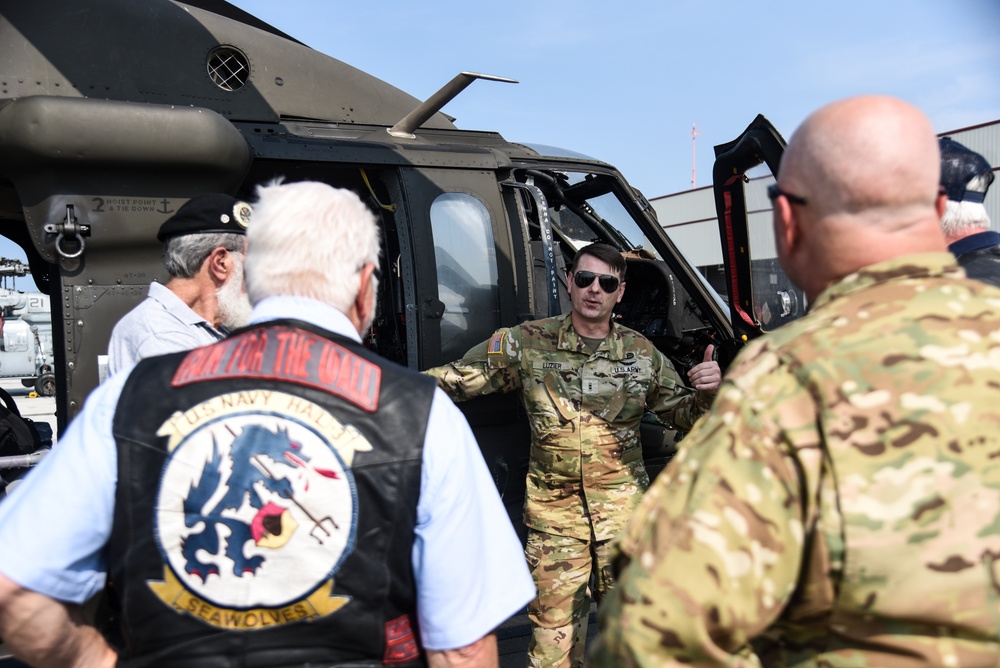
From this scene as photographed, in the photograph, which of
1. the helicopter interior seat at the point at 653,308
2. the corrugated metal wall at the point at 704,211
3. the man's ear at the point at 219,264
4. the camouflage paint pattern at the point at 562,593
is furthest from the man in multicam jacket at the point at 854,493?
the corrugated metal wall at the point at 704,211

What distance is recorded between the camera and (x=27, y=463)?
2.92m

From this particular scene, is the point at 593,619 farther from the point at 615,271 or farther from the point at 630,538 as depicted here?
the point at 630,538

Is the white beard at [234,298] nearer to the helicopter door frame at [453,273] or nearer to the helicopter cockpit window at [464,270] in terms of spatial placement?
the helicopter door frame at [453,273]

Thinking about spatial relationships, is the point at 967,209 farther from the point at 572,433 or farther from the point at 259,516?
the point at 259,516

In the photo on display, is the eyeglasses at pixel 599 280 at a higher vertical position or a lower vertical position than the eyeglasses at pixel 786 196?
lower

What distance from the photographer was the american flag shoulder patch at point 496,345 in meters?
3.21

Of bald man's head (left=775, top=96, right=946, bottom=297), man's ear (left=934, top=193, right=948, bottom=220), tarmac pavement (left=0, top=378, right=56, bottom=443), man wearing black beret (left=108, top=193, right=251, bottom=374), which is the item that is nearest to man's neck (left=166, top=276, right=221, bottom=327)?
man wearing black beret (left=108, top=193, right=251, bottom=374)

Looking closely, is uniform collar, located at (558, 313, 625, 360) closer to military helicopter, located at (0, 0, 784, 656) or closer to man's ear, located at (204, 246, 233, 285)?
military helicopter, located at (0, 0, 784, 656)

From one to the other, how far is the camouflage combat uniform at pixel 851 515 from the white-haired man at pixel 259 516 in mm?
413

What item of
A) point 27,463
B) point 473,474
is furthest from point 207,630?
point 27,463

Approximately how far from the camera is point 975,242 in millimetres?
2250

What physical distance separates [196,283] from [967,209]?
2326mm

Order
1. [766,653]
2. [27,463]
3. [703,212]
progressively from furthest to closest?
1. [703,212]
2. [27,463]
3. [766,653]

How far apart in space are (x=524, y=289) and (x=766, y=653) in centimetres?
288
